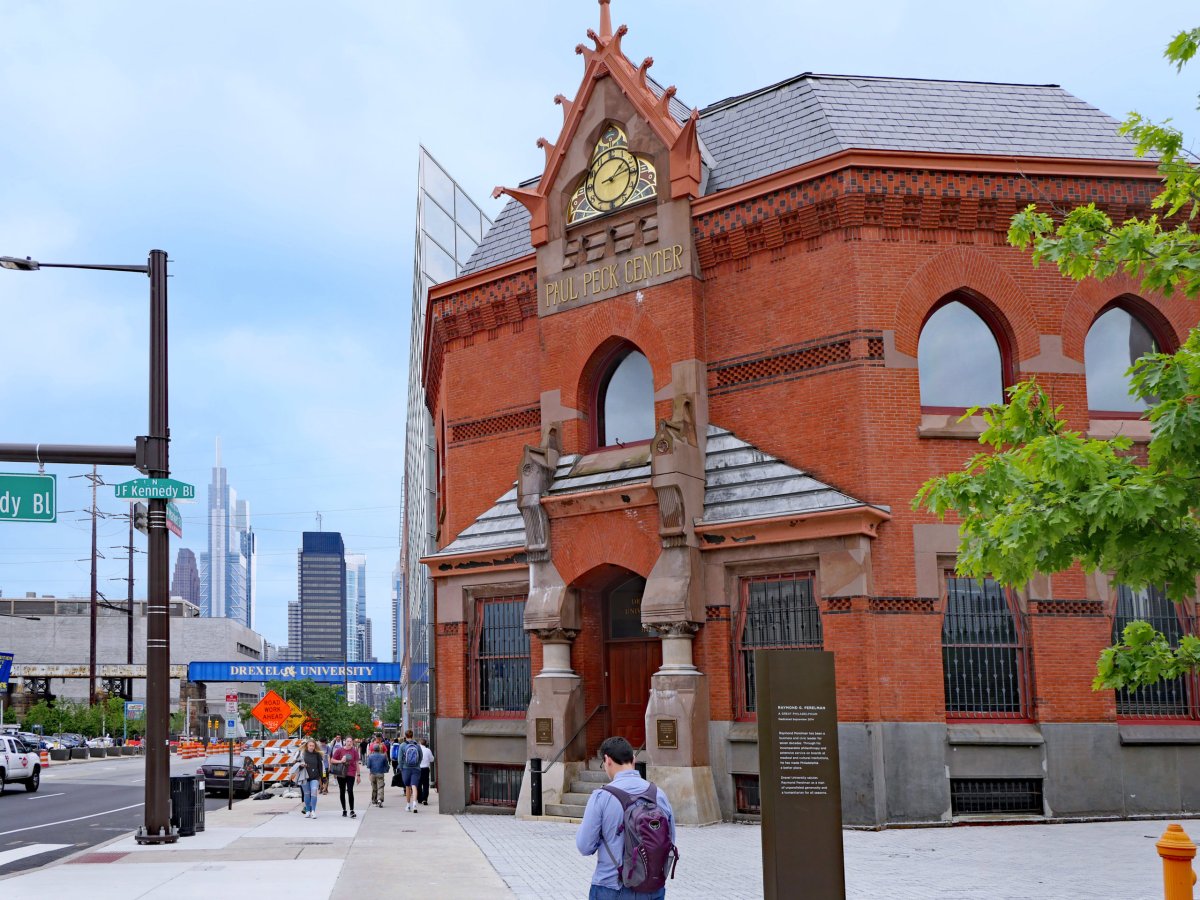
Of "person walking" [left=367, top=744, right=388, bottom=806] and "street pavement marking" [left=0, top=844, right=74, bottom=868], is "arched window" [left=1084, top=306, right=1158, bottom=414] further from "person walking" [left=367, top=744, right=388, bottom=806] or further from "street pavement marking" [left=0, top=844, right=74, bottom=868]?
"street pavement marking" [left=0, top=844, right=74, bottom=868]

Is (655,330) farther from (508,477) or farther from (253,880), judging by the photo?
(253,880)

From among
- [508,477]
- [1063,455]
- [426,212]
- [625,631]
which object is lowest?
[625,631]

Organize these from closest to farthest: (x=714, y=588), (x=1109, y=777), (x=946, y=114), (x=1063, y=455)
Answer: (x=1063, y=455), (x=1109, y=777), (x=714, y=588), (x=946, y=114)

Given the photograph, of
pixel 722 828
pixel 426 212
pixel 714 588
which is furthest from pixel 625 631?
pixel 426 212

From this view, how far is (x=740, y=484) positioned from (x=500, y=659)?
638 cm

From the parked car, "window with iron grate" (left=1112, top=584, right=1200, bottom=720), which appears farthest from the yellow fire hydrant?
the parked car

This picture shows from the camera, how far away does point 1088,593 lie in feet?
61.7

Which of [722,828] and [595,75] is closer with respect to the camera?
[722,828]

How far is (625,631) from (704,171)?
8.68 meters

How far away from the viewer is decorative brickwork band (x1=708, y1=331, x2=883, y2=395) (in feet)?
63.2

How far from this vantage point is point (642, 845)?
22.7ft

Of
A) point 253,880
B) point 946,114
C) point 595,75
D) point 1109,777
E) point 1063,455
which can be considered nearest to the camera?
point 1063,455

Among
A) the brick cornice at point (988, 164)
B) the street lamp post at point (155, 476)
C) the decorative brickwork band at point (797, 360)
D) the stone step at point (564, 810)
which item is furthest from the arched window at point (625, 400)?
the street lamp post at point (155, 476)

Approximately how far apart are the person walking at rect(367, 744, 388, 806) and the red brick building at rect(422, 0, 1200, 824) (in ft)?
9.95
